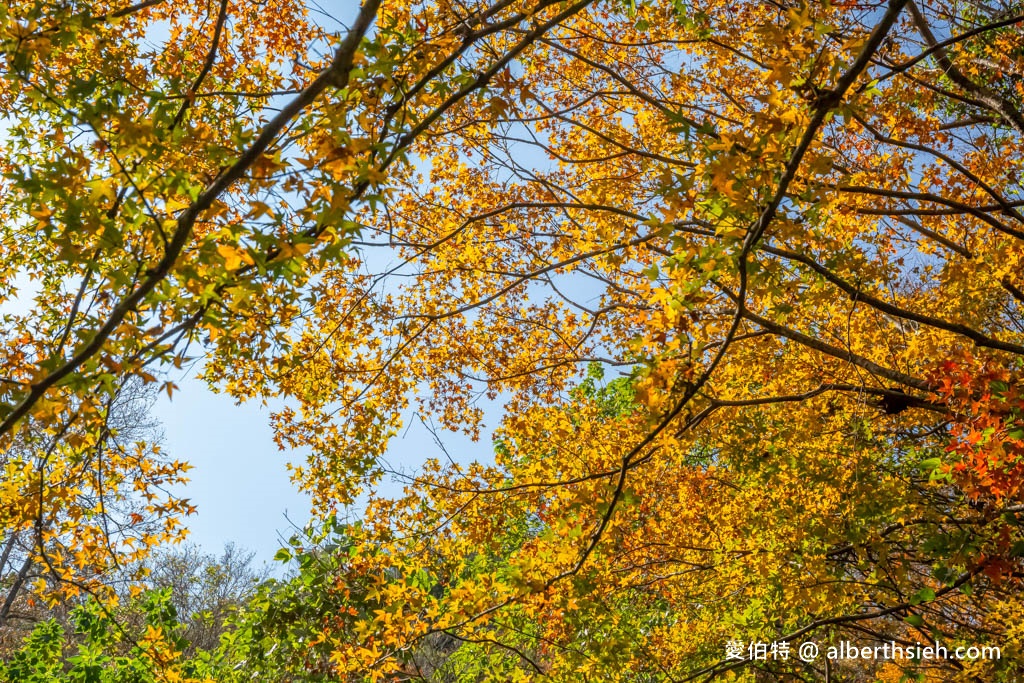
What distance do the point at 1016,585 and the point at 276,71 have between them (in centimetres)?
791

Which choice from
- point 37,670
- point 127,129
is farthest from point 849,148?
point 37,670

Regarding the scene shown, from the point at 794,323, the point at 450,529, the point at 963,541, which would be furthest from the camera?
the point at 794,323

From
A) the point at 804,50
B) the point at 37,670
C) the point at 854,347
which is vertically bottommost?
the point at 37,670

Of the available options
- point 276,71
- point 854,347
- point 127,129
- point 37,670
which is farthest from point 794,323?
point 37,670

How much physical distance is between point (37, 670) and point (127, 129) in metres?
7.40

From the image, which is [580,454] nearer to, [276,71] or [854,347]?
[854,347]

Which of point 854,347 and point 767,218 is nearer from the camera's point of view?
point 767,218

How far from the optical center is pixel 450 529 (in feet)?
20.6

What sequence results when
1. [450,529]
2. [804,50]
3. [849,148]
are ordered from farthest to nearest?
[849,148], [450,529], [804,50]

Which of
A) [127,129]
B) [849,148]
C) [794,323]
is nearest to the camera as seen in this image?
[127,129]

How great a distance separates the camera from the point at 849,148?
23.1ft

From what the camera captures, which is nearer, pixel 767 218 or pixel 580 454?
pixel 767 218

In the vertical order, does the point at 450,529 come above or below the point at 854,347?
below

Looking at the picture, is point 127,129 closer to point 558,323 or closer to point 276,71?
point 276,71
